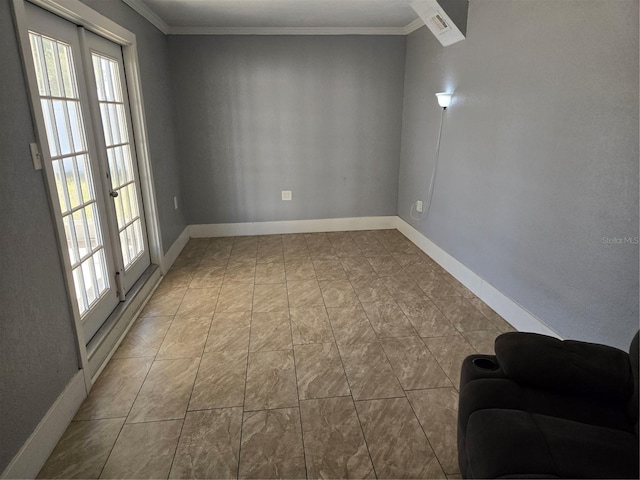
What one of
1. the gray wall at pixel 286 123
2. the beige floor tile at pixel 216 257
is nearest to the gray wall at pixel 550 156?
the gray wall at pixel 286 123

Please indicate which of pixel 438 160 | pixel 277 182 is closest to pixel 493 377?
pixel 438 160

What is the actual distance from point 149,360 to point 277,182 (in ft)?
9.40

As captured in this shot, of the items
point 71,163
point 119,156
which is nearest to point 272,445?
point 71,163

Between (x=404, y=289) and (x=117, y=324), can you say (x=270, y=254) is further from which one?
(x=117, y=324)

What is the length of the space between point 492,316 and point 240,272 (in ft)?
7.25

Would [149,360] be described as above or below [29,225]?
below

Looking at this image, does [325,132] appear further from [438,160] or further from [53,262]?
[53,262]

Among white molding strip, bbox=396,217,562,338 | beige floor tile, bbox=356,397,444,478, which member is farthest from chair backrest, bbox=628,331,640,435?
white molding strip, bbox=396,217,562,338

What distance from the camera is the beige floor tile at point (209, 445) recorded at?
1716 millimetres

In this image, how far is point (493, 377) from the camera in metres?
1.53

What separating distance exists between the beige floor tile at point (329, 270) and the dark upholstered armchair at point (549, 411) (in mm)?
2146

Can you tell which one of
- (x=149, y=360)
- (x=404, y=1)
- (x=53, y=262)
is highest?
(x=404, y=1)

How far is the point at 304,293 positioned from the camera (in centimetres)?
342

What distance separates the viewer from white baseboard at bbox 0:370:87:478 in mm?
1600
